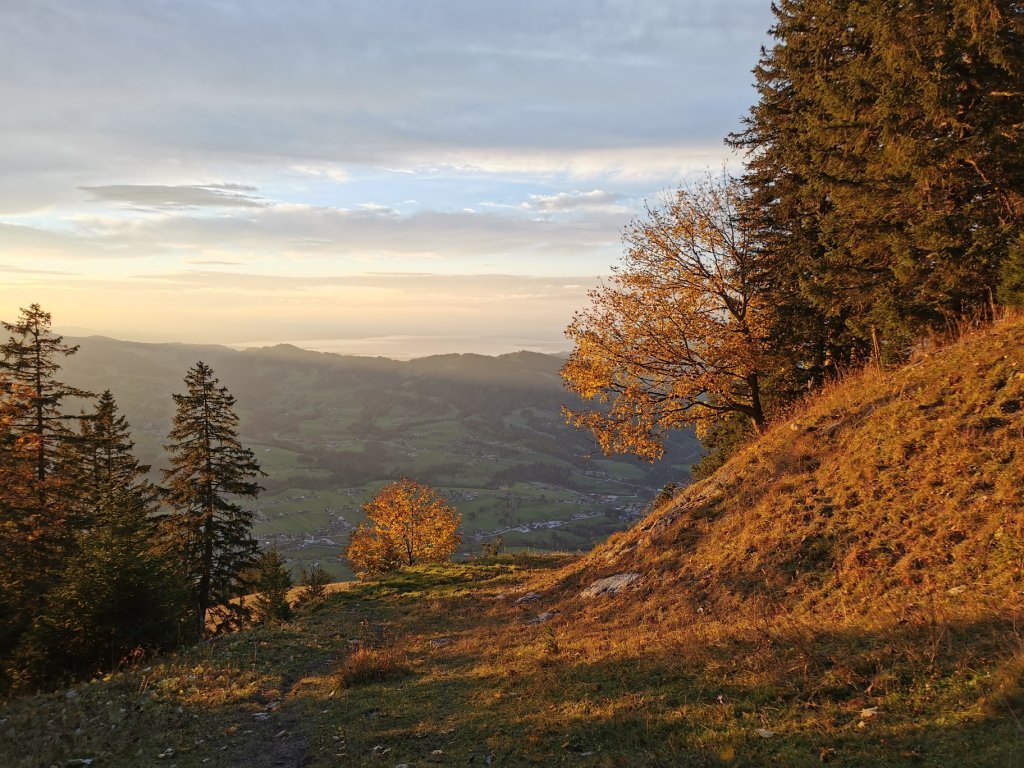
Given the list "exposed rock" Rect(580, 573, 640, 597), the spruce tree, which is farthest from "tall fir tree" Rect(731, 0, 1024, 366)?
the spruce tree

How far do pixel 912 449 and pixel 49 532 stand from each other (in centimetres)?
3618

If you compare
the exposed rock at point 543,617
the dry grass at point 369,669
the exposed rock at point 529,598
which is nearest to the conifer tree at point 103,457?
the exposed rock at point 529,598

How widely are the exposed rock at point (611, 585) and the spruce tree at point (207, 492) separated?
25.1 metres

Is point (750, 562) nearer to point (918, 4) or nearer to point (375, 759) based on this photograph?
point (375, 759)

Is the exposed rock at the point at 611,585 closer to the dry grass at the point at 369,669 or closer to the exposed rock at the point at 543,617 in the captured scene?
the exposed rock at the point at 543,617

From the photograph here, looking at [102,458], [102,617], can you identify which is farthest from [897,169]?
[102,458]

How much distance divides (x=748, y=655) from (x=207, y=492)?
34.6 m

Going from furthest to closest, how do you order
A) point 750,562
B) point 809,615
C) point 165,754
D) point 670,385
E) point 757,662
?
point 670,385, point 750,562, point 809,615, point 165,754, point 757,662

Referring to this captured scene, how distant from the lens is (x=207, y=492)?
33594 millimetres

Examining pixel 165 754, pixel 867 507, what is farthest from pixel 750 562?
pixel 165 754

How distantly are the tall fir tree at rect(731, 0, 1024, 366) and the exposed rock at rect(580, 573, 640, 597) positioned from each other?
1209 cm

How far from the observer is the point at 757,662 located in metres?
7.90

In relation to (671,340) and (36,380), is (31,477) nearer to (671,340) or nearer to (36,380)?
(36,380)

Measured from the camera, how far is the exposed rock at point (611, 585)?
1648 cm
